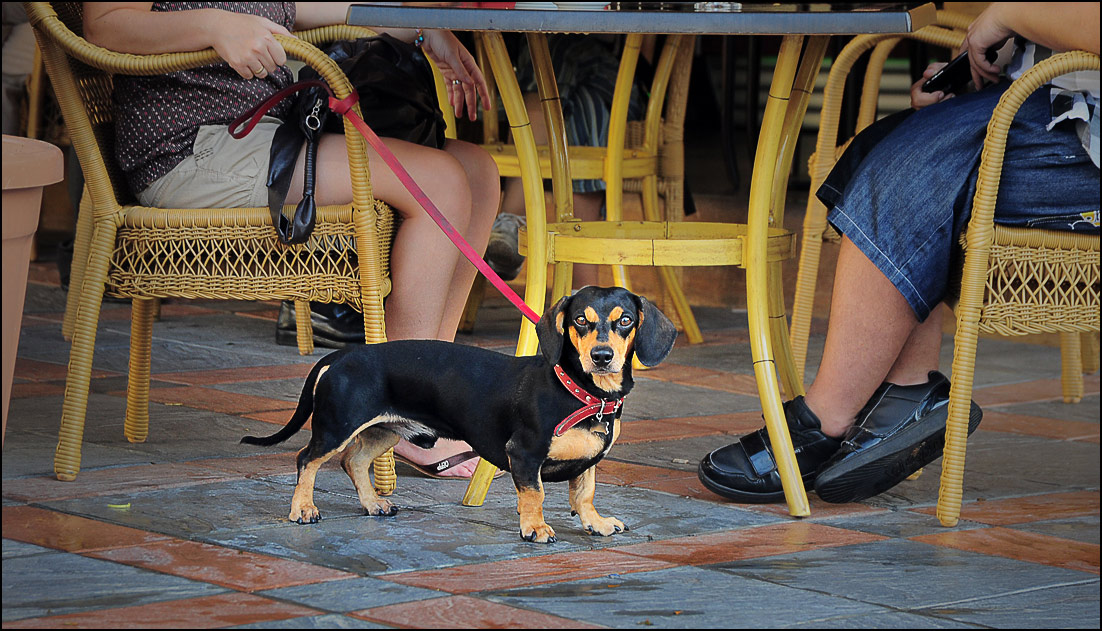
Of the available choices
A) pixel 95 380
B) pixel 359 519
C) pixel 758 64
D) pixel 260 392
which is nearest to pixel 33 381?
pixel 95 380

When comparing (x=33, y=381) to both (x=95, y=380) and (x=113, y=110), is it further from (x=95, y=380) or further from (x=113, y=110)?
(x=113, y=110)

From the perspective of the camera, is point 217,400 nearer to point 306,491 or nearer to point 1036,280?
point 306,491

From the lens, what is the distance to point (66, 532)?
2084mm

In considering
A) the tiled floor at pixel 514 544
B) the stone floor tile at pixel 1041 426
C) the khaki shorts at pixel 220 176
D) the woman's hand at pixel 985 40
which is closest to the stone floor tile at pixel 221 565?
the tiled floor at pixel 514 544

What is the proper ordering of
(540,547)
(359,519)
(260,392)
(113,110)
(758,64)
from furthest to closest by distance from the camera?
1. (758,64)
2. (260,392)
3. (113,110)
4. (359,519)
5. (540,547)

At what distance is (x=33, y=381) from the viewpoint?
3424 mm

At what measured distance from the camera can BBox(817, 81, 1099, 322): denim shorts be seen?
89.3 inches

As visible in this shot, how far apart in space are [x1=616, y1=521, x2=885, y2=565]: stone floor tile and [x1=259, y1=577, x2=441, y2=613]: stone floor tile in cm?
39

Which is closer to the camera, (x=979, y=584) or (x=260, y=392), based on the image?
(x=979, y=584)

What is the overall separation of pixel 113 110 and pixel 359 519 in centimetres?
107

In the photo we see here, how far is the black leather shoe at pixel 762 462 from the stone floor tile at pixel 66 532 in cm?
94

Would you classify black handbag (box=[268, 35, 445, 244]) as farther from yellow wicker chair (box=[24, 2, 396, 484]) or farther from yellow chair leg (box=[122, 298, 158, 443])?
yellow chair leg (box=[122, 298, 158, 443])

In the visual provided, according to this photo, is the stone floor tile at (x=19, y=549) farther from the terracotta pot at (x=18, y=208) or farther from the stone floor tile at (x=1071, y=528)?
the stone floor tile at (x=1071, y=528)

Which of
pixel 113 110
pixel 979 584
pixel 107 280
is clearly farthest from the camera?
pixel 113 110
